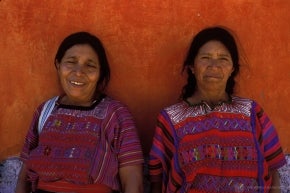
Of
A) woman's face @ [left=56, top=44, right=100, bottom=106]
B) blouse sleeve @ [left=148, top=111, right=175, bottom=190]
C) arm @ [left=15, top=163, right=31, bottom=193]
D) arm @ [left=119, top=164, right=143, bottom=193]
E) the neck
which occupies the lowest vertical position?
arm @ [left=15, top=163, right=31, bottom=193]

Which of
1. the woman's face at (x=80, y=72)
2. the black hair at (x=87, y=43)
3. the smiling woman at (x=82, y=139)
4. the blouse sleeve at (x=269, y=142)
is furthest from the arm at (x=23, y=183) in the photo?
the blouse sleeve at (x=269, y=142)

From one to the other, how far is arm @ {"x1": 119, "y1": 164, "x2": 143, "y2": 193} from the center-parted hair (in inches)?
26.0

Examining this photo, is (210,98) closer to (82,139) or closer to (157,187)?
(157,187)

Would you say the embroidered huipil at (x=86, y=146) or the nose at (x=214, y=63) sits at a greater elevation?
the nose at (x=214, y=63)

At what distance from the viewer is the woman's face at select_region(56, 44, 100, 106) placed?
3.27m

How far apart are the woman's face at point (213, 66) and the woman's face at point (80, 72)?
2.43 ft

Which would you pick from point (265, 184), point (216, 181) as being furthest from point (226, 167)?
point (265, 184)

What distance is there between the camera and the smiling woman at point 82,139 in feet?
10.3

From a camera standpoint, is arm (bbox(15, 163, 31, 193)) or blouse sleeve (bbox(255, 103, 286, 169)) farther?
arm (bbox(15, 163, 31, 193))

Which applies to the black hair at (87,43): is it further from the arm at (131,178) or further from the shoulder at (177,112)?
the arm at (131,178)

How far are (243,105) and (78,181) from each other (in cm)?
127

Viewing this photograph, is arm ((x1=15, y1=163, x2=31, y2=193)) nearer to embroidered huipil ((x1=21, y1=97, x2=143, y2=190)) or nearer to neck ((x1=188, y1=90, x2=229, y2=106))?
embroidered huipil ((x1=21, y1=97, x2=143, y2=190))

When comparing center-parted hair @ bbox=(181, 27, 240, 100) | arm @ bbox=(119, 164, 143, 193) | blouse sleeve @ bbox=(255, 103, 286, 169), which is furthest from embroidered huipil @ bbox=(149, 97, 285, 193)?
center-parted hair @ bbox=(181, 27, 240, 100)

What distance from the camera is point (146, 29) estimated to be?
3.60 m
